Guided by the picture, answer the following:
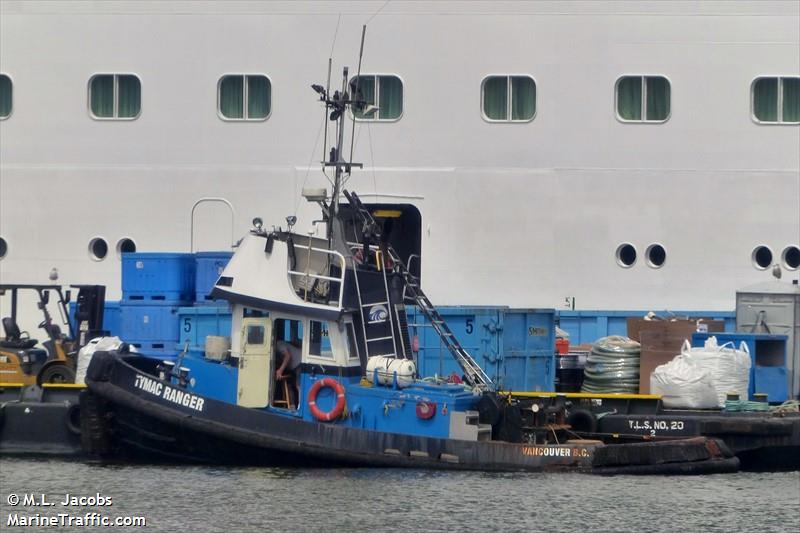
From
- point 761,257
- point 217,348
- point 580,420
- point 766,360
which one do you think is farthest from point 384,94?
point 766,360

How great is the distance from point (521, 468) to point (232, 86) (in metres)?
7.45

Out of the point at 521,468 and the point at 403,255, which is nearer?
the point at 521,468

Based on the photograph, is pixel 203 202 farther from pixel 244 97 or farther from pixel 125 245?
pixel 244 97

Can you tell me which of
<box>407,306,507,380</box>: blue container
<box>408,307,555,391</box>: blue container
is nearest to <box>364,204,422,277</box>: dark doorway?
<box>407,306,507,380</box>: blue container

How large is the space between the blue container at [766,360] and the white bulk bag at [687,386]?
0.65m

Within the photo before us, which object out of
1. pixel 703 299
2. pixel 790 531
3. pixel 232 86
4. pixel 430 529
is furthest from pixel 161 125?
pixel 790 531

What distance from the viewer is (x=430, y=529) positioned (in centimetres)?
1398

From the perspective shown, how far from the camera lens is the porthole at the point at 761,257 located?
20344 millimetres

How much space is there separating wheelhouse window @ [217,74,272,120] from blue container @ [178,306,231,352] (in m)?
3.11

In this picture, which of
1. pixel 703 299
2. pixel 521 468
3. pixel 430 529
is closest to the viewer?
pixel 430 529

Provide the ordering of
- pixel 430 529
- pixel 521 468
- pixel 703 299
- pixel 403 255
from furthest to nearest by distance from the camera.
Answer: pixel 403 255, pixel 703 299, pixel 521 468, pixel 430 529

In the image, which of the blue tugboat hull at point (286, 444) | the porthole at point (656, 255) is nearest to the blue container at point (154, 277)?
the blue tugboat hull at point (286, 444)

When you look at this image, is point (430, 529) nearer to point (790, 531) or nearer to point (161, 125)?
point (790, 531)

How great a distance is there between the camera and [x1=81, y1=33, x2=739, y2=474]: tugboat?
54.1 feet
